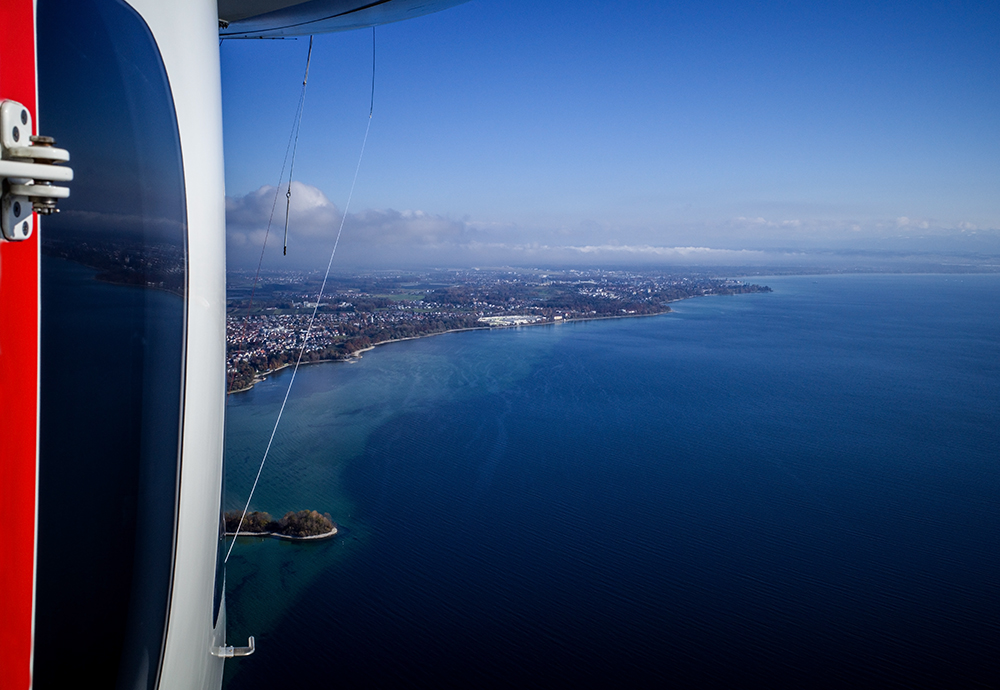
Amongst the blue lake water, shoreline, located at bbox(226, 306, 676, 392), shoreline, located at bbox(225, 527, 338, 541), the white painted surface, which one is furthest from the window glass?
shoreline, located at bbox(226, 306, 676, 392)

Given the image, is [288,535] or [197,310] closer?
[197,310]

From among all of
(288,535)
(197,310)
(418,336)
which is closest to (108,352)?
(197,310)

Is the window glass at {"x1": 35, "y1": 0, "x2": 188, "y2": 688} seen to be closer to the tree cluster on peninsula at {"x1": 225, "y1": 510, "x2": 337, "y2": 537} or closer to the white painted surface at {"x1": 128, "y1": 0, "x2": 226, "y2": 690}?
the white painted surface at {"x1": 128, "y1": 0, "x2": 226, "y2": 690}

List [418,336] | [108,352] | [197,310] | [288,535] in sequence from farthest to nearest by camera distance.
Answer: [418,336], [288,535], [197,310], [108,352]

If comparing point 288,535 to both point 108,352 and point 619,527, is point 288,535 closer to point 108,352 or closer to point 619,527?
point 619,527

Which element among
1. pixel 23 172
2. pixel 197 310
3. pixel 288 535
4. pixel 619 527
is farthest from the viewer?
pixel 619 527

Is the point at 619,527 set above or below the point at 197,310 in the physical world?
below
